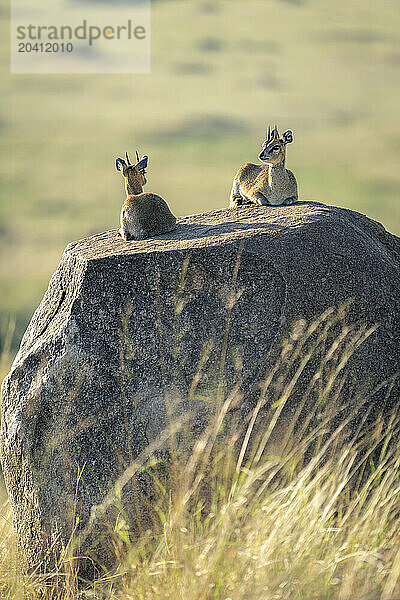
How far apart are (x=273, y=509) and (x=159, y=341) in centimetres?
110

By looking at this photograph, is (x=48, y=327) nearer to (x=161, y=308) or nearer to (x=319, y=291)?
(x=161, y=308)

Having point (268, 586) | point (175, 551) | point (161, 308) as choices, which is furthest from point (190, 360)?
point (268, 586)

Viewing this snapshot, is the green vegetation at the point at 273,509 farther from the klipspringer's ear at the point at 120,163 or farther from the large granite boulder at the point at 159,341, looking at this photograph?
the klipspringer's ear at the point at 120,163

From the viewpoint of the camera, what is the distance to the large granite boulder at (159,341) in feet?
13.9

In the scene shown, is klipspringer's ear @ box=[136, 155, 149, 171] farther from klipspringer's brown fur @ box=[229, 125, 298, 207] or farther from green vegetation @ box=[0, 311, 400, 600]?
green vegetation @ box=[0, 311, 400, 600]

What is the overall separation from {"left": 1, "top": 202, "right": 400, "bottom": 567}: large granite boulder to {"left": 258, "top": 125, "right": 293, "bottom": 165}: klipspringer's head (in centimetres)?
80

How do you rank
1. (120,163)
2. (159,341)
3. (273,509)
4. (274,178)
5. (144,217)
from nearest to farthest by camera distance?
(273,509)
(159,341)
(144,217)
(120,163)
(274,178)

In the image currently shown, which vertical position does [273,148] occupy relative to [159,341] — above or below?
above

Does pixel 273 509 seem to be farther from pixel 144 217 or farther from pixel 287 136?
pixel 287 136

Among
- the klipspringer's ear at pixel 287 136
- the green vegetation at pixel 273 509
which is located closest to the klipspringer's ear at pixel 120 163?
the klipspringer's ear at pixel 287 136

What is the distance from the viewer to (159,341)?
14.0ft

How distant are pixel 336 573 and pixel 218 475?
3.08 ft

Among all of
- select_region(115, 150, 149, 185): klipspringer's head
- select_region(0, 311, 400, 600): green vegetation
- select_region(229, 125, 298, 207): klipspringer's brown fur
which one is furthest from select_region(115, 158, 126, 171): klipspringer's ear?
select_region(0, 311, 400, 600): green vegetation

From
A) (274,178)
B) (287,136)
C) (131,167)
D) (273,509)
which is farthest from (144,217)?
(273,509)
